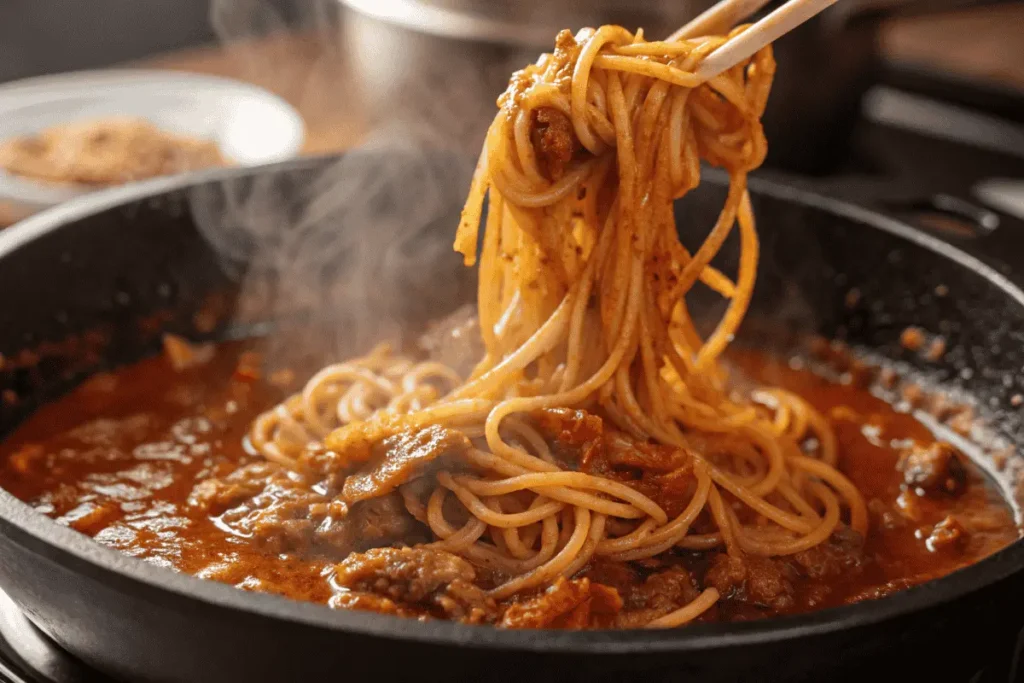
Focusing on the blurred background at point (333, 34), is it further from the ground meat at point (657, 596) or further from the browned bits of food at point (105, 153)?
the ground meat at point (657, 596)

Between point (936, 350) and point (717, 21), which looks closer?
point (717, 21)

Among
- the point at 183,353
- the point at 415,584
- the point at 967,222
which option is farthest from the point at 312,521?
the point at 967,222

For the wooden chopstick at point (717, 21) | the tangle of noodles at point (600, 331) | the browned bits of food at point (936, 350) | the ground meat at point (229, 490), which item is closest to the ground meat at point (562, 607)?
the tangle of noodles at point (600, 331)

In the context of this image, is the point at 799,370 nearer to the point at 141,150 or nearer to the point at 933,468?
the point at 933,468

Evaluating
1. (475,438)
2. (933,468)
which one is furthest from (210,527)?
(933,468)

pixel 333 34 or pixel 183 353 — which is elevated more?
pixel 333 34

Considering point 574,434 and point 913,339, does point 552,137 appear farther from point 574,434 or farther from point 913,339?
point 913,339
